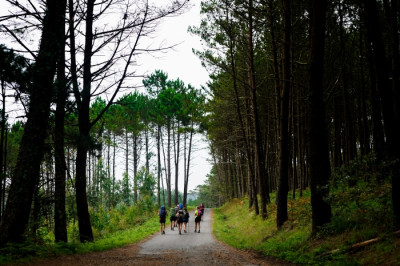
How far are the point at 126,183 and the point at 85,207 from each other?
23204mm

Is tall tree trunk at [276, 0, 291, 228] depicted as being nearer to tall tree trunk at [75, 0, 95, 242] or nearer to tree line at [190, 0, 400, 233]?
tree line at [190, 0, 400, 233]

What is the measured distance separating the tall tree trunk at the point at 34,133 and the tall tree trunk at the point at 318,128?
7066 mm

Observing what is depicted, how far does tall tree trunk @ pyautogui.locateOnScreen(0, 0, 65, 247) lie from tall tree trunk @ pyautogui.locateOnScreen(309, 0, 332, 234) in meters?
7.07

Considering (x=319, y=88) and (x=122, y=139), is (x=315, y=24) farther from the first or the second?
(x=122, y=139)

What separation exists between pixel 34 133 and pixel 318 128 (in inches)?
299

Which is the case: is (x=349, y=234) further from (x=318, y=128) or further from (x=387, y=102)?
(x=387, y=102)

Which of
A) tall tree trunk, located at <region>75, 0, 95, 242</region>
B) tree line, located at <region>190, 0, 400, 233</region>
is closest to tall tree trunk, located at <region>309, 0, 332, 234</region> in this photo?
tree line, located at <region>190, 0, 400, 233</region>

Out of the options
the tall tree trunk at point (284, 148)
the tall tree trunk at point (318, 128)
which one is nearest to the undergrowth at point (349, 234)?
the tall tree trunk at point (318, 128)

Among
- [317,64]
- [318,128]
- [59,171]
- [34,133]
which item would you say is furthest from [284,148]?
[34,133]

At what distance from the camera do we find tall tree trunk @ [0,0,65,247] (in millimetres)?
7426

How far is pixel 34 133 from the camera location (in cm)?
780

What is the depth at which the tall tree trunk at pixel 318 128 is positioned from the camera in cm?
845

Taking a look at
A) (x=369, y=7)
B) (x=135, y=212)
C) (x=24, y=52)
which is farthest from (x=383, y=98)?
(x=135, y=212)

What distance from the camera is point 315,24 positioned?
28.1 feet
